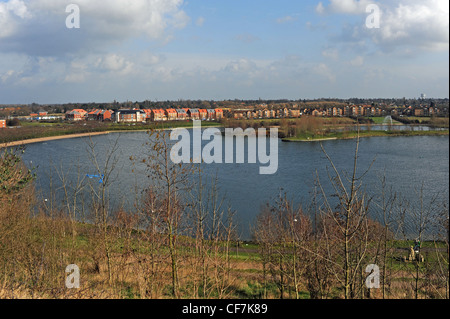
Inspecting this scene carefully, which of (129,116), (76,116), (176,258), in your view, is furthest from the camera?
(129,116)

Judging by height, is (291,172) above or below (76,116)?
below

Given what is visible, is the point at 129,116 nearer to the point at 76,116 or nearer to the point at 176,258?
the point at 76,116

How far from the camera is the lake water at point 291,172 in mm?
10203

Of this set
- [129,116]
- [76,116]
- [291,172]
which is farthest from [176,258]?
[76,116]

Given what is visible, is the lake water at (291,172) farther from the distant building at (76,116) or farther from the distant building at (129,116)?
the distant building at (129,116)

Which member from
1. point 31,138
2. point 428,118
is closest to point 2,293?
point 428,118

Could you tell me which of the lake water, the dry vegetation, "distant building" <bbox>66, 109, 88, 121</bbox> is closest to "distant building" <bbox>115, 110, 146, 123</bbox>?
"distant building" <bbox>66, 109, 88, 121</bbox>

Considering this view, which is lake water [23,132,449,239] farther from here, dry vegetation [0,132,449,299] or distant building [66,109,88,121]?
distant building [66,109,88,121]

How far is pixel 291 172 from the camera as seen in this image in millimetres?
14344

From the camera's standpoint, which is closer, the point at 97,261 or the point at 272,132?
the point at 97,261

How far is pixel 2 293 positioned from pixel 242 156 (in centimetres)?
1631

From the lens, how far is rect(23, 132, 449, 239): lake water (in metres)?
10.2
